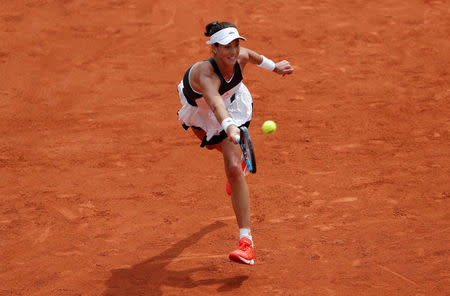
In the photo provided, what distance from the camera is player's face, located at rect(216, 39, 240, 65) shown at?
515 cm

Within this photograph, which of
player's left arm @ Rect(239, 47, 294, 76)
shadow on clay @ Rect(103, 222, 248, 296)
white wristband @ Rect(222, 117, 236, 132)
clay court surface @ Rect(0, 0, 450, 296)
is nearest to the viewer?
white wristband @ Rect(222, 117, 236, 132)

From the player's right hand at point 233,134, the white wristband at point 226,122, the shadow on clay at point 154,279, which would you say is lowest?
the shadow on clay at point 154,279

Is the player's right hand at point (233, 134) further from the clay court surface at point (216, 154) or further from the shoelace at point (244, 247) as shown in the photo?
the clay court surface at point (216, 154)

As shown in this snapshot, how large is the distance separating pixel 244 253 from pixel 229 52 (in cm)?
160

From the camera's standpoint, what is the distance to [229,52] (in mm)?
5152

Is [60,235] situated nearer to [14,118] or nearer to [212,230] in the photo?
[212,230]

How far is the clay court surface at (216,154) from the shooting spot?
18.2 feet

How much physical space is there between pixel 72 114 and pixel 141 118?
988mm

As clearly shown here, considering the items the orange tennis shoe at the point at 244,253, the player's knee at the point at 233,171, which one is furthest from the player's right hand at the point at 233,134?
the orange tennis shoe at the point at 244,253

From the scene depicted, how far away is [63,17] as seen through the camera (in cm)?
1132

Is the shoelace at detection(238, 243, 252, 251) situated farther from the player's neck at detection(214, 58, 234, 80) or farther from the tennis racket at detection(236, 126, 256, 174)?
the player's neck at detection(214, 58, 234, 80)

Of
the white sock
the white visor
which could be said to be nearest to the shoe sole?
the white sock

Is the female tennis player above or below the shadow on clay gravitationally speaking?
above

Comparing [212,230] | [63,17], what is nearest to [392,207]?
[212,230]
